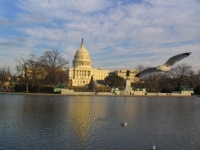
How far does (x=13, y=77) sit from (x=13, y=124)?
73.6m

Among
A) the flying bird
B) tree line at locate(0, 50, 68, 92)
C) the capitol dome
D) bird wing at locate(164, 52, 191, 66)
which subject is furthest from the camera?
the capitol dome

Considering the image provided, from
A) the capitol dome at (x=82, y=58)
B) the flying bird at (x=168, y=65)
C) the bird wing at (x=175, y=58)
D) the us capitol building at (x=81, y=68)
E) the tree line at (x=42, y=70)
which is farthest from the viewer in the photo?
the us capitol building at (x=81, y=68)

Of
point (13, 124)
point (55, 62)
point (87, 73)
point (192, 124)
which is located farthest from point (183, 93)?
point (87, 73)

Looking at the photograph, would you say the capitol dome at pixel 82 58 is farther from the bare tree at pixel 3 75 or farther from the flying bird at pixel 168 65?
the flying bird at pixel 168 65

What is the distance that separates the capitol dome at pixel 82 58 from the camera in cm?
14425

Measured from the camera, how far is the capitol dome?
144m

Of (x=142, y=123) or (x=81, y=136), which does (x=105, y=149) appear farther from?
(x=142, y=123)

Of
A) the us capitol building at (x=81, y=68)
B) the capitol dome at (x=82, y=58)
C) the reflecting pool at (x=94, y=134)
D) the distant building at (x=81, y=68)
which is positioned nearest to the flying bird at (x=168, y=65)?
the reflecting pool at (x=94, y=134)

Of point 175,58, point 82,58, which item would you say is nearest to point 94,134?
point 175,58

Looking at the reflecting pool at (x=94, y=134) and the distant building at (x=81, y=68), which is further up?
the distant building at (x=81, y=68)

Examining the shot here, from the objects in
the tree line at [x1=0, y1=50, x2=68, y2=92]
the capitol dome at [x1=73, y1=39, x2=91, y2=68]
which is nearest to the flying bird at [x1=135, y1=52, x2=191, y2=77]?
the tree line at [x1=0, y1=50, x2=68, y2=92]

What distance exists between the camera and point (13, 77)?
295ft

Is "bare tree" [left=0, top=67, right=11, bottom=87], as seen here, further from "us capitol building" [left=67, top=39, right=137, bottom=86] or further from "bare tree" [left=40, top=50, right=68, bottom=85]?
"us capitol building" [left=67, top=39, right=137, bottom=86]

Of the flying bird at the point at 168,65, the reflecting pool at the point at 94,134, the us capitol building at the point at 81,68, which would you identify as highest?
the us capitol building at the point at 81,68
